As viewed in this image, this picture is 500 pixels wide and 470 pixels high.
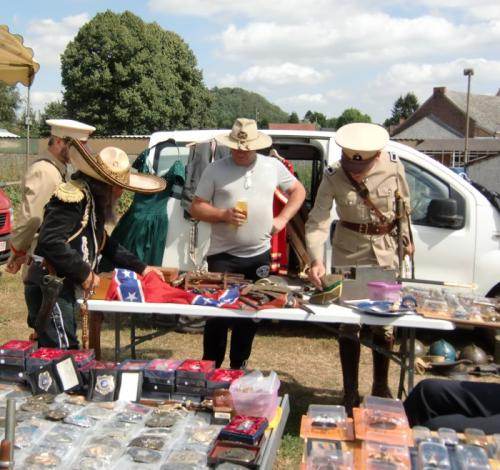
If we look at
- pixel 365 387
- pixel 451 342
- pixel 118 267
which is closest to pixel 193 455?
pixel 118 267

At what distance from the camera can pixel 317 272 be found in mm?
3770

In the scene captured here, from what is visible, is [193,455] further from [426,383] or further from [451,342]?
[451,342]

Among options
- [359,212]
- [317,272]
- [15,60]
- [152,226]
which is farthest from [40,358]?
[15,60]

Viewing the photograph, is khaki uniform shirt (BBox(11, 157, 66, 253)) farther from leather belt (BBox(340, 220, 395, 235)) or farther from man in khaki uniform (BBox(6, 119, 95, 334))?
leather belt (BBox(340, 220, 395, 235))

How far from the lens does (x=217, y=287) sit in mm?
3811

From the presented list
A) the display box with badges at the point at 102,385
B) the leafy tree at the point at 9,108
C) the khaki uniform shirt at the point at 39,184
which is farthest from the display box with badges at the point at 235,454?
the leafy tree at the point at 9,108

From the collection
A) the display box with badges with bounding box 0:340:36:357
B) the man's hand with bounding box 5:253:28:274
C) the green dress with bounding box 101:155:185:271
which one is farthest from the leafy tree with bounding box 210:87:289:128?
the display box with badges with bounding box 0:340:36:357

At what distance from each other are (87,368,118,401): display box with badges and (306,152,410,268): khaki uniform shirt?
1.58m

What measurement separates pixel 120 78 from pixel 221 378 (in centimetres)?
4054

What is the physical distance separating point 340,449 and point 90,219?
1.81 metres

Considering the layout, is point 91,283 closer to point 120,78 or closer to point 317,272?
point 317,272

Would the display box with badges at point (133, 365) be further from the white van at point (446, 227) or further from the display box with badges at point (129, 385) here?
the white van at point (446, 227)

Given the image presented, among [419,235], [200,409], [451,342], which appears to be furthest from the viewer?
[451,342]

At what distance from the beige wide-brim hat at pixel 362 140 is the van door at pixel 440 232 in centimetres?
200
